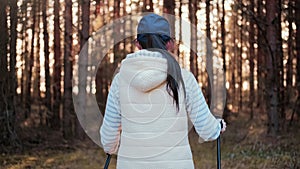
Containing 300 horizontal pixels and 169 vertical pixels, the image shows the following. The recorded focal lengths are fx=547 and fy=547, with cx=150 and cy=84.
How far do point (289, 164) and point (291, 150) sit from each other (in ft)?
5.07

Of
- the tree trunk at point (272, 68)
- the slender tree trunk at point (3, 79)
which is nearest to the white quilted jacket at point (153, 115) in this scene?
the slender tree trunk at point (3, 79)

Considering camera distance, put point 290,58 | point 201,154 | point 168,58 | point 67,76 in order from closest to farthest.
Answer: point 168,58 → point 201,154 → point 67,76 → point 290,58

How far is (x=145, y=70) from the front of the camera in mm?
2717

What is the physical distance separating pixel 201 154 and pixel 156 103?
6852mm

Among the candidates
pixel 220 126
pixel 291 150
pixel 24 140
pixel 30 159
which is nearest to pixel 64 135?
pixel 24 140

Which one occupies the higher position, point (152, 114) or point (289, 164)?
point (152, 114)

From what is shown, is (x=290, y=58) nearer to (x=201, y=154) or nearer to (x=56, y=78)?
(x=56, y=78)

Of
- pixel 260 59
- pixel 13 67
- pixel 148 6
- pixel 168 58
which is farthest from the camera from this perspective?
pixel 260 59

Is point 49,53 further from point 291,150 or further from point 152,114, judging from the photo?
point 152,114

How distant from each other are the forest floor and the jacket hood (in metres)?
5.40

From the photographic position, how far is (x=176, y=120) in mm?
2707

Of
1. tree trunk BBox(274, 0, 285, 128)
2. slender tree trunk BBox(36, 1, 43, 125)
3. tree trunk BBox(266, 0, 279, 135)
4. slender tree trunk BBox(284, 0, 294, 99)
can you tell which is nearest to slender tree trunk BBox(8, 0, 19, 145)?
tree trunk BBox(266, 0, 279, 135)

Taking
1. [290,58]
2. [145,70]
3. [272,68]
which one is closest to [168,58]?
[145,70]

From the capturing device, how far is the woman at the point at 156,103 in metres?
2.69
